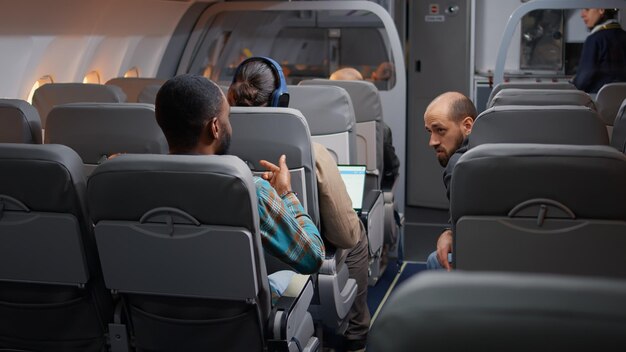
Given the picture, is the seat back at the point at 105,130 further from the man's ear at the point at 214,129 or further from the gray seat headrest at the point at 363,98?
the gray seat headrest at the point at 363,98

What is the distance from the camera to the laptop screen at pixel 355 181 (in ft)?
14.8

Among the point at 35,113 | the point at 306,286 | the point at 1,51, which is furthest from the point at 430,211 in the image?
the point at 306,286

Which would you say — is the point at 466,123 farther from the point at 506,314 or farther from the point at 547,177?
the point at 506,314

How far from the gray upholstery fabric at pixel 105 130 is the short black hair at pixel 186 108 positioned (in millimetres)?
1138

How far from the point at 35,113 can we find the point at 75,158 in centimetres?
164

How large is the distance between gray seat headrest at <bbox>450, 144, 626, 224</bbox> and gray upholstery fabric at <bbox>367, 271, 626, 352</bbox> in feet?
4.69

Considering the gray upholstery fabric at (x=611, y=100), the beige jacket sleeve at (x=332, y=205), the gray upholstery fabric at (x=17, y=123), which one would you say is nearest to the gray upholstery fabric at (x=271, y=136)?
the beige jacket sleeve at (x=332, y=205)

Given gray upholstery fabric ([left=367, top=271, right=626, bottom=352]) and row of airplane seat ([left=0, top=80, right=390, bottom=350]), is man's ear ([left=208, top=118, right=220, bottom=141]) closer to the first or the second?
row of airplane seat ([left=0, top=80, right=390, bottom=350])

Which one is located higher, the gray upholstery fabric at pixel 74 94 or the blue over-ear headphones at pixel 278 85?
the blue over-ear headphones at pixel 278 85

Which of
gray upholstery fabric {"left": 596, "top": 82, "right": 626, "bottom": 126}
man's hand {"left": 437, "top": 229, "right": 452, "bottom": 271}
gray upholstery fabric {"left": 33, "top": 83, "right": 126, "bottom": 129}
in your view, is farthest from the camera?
gray upholstery fabric {"left": 33, "top": 83, "right": 126, "bottom": 129}

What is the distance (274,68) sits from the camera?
3.72 metres

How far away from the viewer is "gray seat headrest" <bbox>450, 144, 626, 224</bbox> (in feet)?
8.03

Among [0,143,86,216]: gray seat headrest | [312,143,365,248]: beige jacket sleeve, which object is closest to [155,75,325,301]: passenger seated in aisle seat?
[0,143,86,216]: gray seat headrest

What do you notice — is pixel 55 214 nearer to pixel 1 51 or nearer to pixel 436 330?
pixel 436 330
